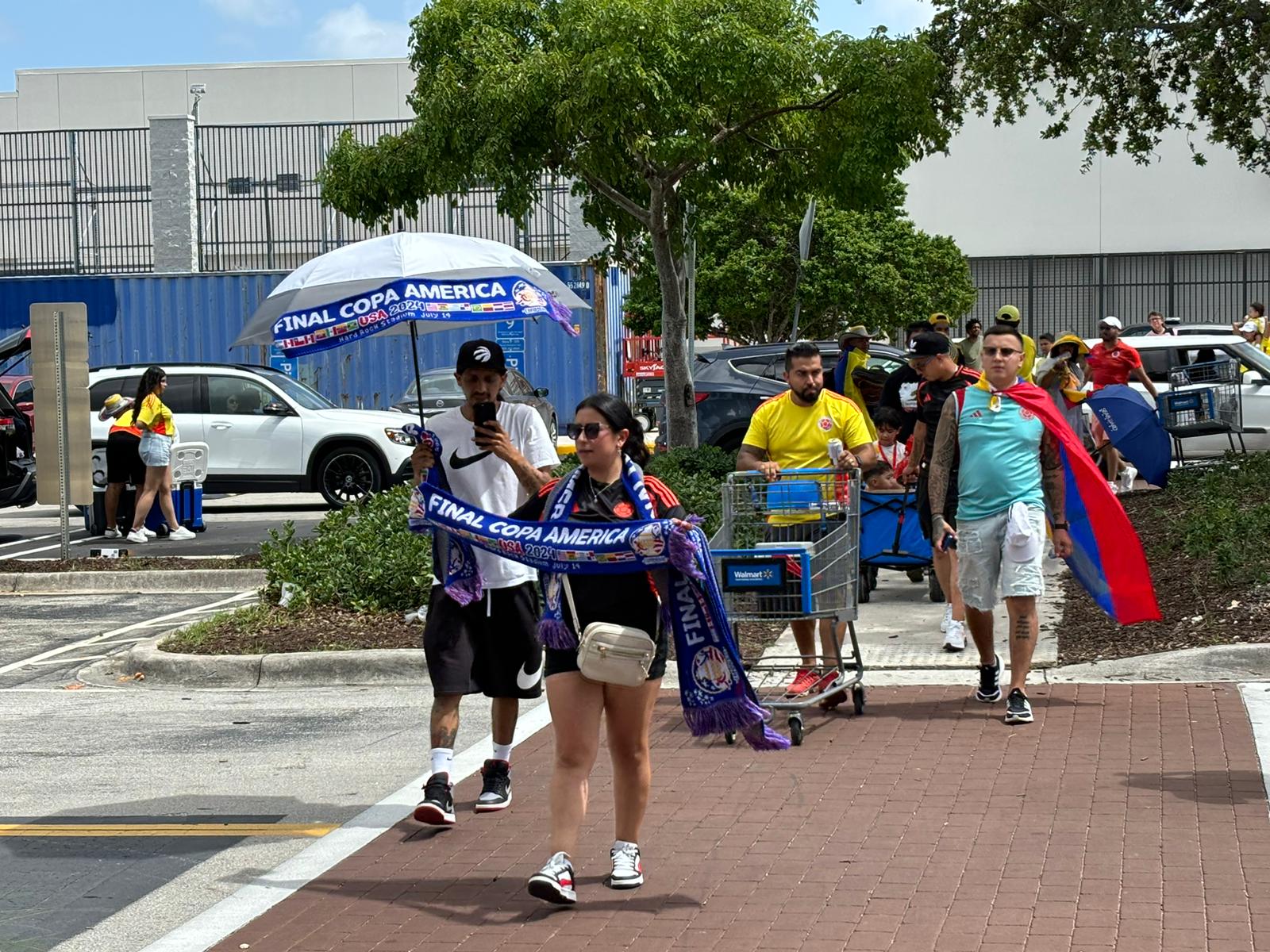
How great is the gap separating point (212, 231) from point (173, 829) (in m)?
Answer: 30.9

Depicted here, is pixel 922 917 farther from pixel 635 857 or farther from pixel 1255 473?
pixel 1255 473

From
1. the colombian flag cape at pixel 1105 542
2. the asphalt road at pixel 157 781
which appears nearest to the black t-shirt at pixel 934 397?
the colombian flag cape at pixel 1105 542

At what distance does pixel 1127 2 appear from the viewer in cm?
1611

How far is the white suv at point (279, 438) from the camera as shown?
67.4ft

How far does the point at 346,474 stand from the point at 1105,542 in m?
13.1

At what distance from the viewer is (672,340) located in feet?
61.9

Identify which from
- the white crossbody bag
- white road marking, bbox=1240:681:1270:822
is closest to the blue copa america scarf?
the white crossbody bag

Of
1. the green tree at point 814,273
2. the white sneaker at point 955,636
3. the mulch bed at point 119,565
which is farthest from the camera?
the green tree at point 814,273

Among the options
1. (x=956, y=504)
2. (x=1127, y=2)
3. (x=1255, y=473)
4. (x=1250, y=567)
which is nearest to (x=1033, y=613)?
(x=956, y=504)

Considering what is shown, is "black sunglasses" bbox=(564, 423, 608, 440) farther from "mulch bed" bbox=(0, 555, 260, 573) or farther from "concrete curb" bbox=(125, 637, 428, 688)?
"mulch bed" bbox=(0, 555, 260, 573)

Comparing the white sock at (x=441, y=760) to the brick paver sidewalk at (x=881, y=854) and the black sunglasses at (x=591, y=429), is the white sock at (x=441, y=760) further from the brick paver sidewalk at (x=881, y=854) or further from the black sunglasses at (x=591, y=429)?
the black sunglasses at (x=591, y=429)

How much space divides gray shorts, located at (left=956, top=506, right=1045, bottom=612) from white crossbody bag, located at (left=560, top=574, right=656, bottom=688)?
3311mm

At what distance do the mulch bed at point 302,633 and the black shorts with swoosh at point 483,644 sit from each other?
3.83 m

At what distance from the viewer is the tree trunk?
18828 millimetres
